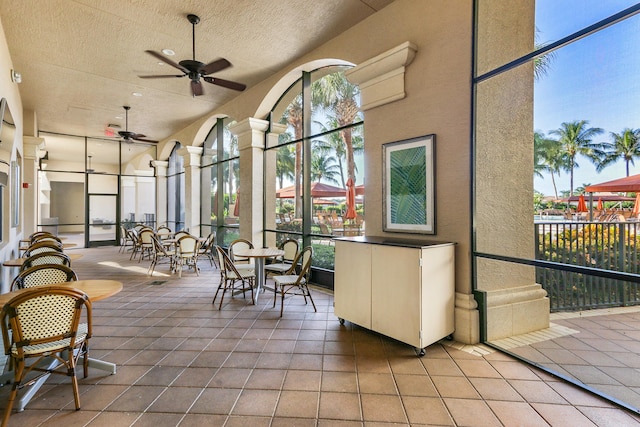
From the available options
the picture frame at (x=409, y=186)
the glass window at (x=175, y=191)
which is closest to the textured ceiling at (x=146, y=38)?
the picture frame at (x=409, y=186)

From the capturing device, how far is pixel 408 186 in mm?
3504

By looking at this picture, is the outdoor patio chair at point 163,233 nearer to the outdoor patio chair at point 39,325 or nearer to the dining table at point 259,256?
the dining table at point 259,256

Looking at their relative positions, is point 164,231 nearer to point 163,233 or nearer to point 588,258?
point 163,233

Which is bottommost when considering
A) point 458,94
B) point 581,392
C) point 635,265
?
point 581,392

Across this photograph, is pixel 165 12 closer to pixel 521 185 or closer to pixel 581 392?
pixel 521 185

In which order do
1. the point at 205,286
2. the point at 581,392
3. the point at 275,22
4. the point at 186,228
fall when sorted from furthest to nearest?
the point at 186,228 < the point at 205,286 < the point at 275,22 < the point at 581,392

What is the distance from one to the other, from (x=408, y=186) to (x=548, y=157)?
4.16 ft

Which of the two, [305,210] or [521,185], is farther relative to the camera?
[305,210]

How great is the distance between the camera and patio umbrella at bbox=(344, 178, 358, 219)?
485 centimetres

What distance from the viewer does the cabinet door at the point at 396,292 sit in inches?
110

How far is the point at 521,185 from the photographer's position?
3127mm

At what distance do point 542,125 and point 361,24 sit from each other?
253 centimetres

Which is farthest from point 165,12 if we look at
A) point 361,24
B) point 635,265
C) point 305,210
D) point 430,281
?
point 635,265

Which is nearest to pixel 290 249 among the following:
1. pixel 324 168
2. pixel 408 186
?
pixel 324 168
